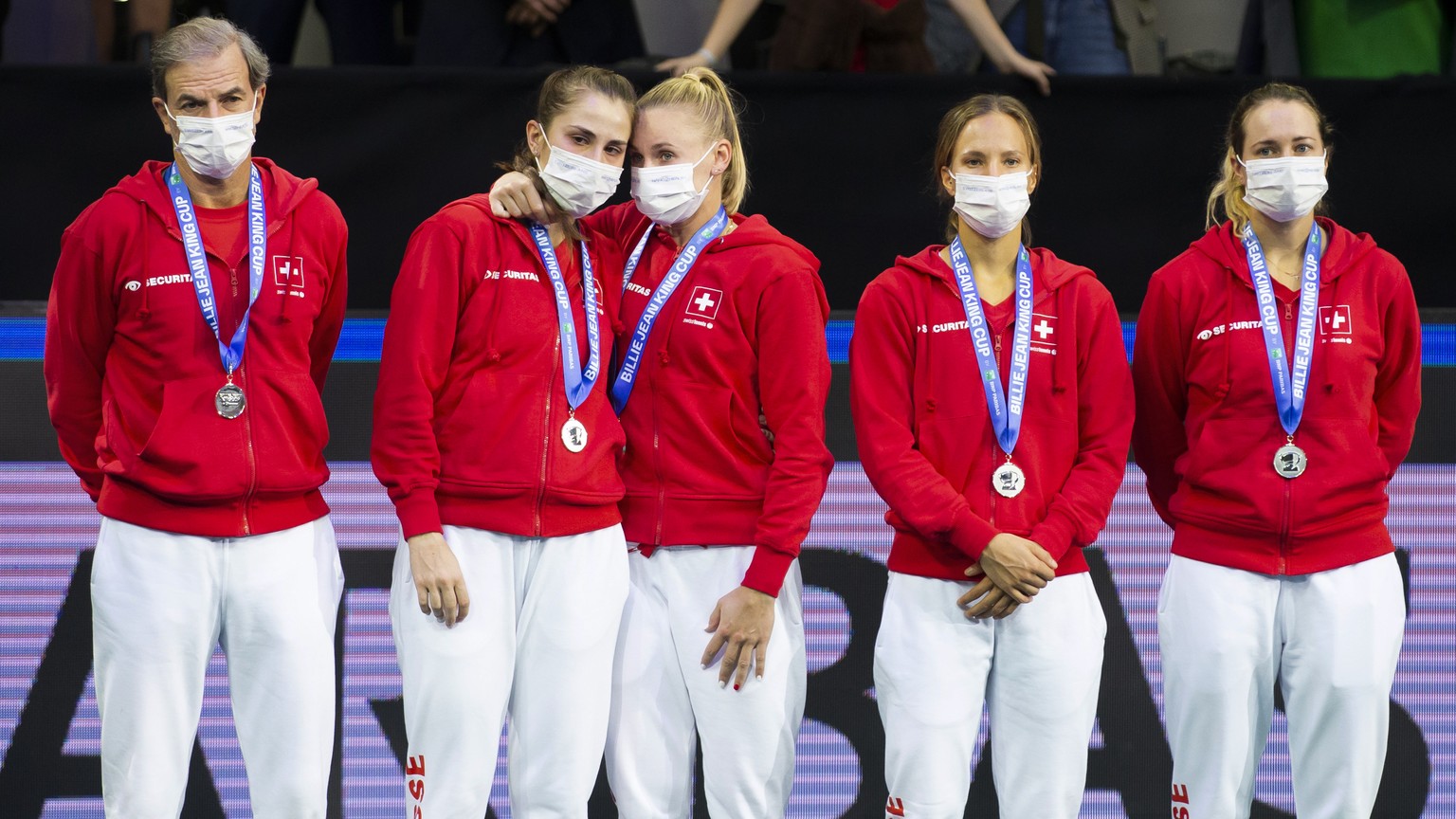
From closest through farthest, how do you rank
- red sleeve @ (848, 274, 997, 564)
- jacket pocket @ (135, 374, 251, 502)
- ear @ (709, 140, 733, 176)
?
jacket pocket @ (135, 374, 251, 502), red sleeve @ (848, 274, 997, 564), ear @ (709, 140, 733, 176)

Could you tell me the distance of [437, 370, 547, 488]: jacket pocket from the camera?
3029mm

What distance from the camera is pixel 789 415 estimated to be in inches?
124

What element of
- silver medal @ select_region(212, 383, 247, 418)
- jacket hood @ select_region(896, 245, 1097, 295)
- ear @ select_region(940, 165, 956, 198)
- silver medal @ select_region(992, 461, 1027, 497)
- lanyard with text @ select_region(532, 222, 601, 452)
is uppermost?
ear @ select_region(940, 165, 956, 198)

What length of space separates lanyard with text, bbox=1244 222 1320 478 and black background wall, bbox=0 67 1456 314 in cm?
101

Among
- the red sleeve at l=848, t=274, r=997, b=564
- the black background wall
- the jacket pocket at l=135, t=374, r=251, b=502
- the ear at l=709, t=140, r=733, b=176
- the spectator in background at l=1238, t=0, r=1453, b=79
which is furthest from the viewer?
the spectator in background at l=1238, t=0, r=1453, b=79

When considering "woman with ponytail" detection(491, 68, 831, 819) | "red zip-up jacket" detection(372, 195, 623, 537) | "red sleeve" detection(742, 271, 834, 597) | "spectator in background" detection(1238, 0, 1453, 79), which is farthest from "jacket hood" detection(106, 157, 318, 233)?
"spectator in background" detection(1238, 0, 1453, 79)

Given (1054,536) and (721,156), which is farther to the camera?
(721,156)

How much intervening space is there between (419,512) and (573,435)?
0.33m

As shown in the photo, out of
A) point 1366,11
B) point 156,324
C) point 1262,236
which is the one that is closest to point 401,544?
point 156,324

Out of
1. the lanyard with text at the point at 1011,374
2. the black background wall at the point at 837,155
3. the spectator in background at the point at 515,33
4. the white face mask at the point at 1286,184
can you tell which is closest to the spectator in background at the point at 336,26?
the spectator in background at the point at 515,33

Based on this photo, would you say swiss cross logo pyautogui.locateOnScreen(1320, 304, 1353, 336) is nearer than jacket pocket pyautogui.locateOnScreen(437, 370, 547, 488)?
No

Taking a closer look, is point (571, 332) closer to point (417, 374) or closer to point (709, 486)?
point (417, 374)

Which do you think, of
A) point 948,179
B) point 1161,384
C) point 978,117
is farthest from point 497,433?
point 1161,384

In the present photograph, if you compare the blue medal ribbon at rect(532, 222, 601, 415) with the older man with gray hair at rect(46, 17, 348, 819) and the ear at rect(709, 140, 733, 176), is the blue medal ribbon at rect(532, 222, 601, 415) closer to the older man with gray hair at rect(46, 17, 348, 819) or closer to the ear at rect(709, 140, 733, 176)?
the ear at rect(709, 140, 733, 176)
